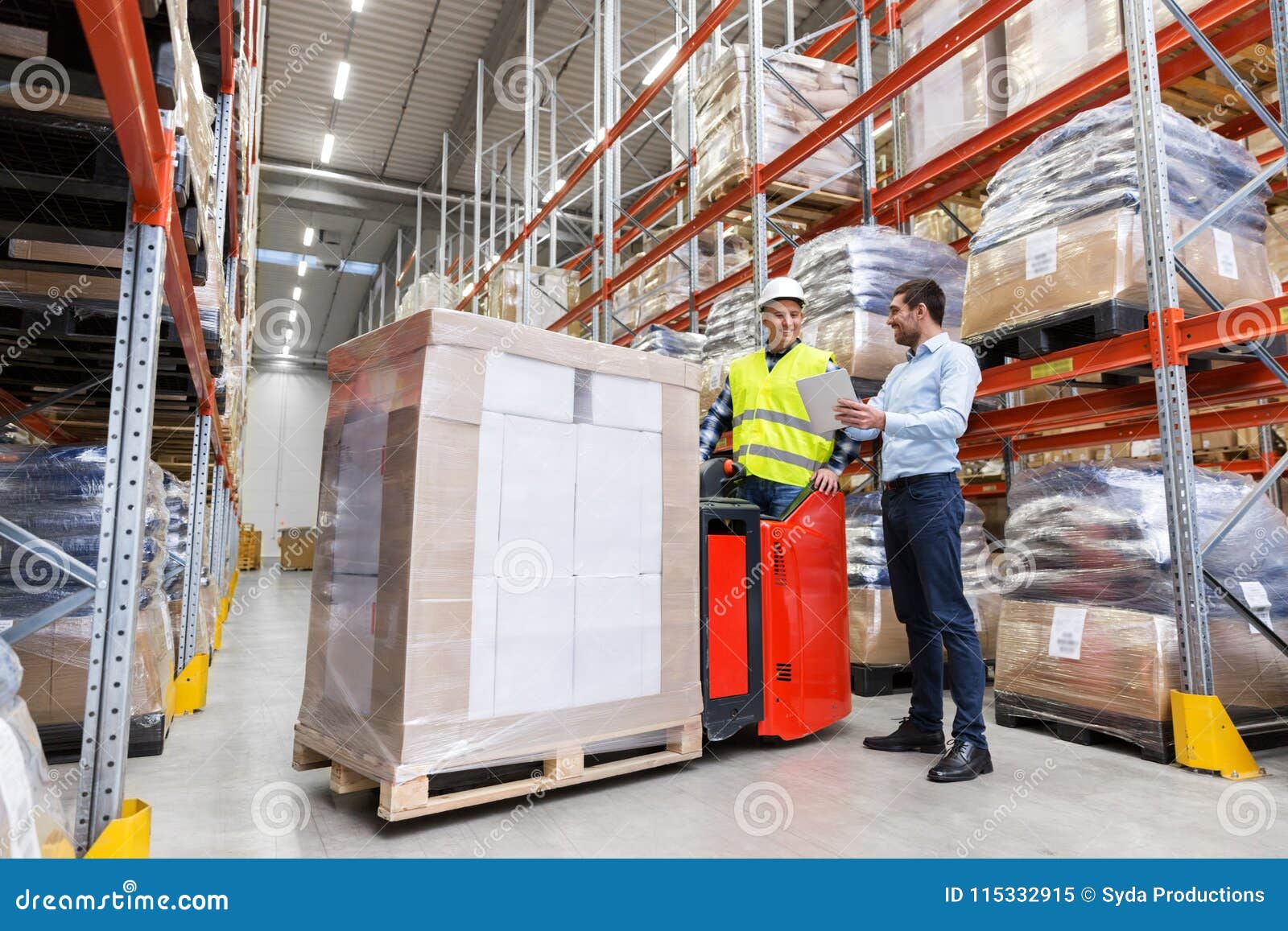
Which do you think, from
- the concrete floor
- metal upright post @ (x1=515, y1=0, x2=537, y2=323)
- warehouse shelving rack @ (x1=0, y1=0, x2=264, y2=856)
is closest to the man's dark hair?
the concrete floor

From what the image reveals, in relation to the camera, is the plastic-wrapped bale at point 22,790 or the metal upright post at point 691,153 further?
the metal upright post at point 691,153

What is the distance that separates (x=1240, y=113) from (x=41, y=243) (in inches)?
216

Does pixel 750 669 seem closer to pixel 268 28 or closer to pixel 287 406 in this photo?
pixel 268 28

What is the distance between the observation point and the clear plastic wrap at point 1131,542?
10.8 ft

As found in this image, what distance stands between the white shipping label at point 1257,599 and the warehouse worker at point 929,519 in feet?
3.60

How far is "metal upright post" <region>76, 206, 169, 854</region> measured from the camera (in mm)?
2012

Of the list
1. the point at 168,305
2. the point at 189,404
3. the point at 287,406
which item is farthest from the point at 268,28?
the point at 287,406

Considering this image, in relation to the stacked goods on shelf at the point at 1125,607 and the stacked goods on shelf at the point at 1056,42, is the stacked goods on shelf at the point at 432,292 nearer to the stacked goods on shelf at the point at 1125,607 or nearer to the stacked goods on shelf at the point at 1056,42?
the stacked goods on shelf at the point at 1056,42

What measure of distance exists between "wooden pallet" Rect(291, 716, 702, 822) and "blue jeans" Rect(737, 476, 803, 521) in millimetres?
1038

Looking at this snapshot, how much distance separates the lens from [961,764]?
2924 mm

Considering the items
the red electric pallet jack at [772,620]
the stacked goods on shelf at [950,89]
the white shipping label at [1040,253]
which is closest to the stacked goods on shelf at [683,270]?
the stacked goods on shelf at [950,89]

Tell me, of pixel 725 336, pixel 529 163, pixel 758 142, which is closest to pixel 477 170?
pixel 529 163

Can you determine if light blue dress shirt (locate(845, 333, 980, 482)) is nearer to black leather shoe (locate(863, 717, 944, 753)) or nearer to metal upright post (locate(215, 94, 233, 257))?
black leather shoe (locate(863, 717, 944, 753))

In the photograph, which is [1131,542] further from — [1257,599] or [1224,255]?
[1224,255]
